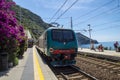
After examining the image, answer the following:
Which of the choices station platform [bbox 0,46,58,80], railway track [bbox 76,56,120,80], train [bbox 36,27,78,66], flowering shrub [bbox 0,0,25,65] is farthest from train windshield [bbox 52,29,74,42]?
flowering shrub [bbox 0,0,25,65]

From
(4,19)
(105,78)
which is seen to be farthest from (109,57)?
(4,19)

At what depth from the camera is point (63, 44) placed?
16109mm

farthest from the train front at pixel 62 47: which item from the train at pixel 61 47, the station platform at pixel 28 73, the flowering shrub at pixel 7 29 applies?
the flowering shrub at pixel 7 29

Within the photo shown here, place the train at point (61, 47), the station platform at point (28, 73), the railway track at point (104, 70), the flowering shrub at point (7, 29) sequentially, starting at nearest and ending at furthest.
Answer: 1. the station platform at point (28, 73)
2. the railway track at point (104, 70)
3. the flowering shrub at point (7, 29)
4. the train at point (61, 47)

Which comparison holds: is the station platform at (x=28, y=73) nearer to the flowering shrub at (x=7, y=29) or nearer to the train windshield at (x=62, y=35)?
the flowering shrub at (x=7, y=29)

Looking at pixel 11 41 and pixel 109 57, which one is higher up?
pixel 11 41

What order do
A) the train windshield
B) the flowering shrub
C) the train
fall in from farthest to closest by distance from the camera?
the train windshield → the train → the flowering shrub

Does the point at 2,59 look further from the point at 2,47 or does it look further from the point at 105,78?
the point at 105,78

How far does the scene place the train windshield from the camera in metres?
16.4

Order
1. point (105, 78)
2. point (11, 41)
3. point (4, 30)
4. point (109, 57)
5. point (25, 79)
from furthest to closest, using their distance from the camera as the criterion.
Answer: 1. point (109, 57)
2. point (11, 41)
3. point (4, 30)
4. point (105, 78)
5. point (25, 79)

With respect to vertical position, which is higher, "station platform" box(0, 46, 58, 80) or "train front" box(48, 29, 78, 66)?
"train front" box(48, 29, 78, 66)

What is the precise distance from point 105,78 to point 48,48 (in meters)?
5.97

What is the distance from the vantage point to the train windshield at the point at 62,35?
53.7 feet

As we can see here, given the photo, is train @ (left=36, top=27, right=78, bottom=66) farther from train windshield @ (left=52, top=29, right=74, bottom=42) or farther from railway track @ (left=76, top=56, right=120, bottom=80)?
railway track @ (left=76, top=56, right=120, bottom=80)
